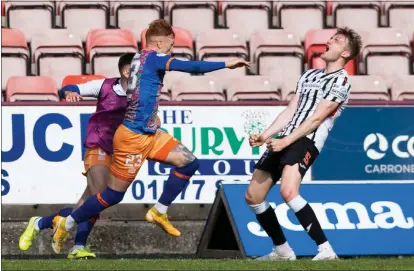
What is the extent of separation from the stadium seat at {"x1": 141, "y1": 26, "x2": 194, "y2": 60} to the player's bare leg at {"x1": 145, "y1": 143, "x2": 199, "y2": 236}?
15.4 ft

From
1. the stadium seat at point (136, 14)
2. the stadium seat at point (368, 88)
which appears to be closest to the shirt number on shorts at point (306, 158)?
the stadium seat at point (368, 88)

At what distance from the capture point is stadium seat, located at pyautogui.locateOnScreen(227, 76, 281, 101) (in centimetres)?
1340

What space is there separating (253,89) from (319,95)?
3.99m

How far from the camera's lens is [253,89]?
13469mm

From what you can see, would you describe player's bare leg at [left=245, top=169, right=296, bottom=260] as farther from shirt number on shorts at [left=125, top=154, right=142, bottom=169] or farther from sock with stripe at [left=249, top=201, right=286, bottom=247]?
shirt number on shorts at [left=125, top=154, right=142, bottom=169]

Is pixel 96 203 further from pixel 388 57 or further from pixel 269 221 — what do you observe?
pixel 388 57

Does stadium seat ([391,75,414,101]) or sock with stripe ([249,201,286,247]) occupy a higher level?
stadium seat ([391,75,414,101])

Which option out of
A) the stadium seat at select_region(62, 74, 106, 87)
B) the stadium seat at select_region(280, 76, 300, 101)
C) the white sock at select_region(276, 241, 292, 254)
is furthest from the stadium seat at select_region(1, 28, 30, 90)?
the white sock at select_region(276, 241, 292, 254)

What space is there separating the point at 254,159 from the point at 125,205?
142 cm

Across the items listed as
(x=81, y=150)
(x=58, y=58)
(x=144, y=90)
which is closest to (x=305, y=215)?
(x=144, y=90)

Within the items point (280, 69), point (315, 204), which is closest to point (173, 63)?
point (315, 204)

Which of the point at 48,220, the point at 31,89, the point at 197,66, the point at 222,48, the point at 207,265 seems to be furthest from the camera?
the point at 222,48

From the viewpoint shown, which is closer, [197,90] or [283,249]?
[283,249]

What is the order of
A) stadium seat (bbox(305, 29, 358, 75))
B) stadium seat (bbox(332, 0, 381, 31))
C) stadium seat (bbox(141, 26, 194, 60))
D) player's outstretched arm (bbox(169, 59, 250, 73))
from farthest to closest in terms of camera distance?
stadium seat (bbox(332, 0, 381, 31))
stadium seat (bbox(305, 29, 358, 75))
stadium seat (bbox(141, 26, 194, 60))
player's outstretched arm (bbox(169, 59, 250, 73))
